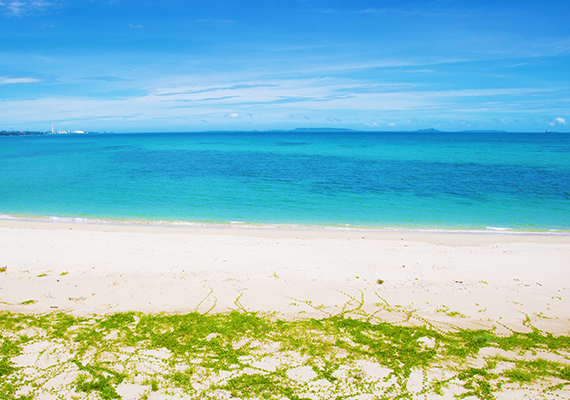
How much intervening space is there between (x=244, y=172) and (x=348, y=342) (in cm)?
3510

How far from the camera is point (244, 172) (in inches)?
1633

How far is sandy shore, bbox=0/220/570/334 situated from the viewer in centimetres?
905

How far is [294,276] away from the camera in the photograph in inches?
440

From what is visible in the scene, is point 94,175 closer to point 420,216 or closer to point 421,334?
point 420,216

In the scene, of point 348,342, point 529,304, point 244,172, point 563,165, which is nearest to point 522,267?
point 529,304

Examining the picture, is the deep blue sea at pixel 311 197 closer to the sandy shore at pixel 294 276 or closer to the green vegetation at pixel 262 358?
the sandy shore at pixel 294 276

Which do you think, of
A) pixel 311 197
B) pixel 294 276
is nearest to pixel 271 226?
pixel 311 197

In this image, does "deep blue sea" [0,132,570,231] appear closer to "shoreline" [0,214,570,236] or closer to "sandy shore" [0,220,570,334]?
"shoreline" [0,214,570,236]

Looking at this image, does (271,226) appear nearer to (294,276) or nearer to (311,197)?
(311,197)

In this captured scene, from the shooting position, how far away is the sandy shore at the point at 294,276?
29.7 feet

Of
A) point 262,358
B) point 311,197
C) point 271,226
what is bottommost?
point 271,226

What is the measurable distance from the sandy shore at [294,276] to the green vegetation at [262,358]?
77cm

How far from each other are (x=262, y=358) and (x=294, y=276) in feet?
14.5

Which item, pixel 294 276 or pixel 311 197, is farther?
pixel 311 197
